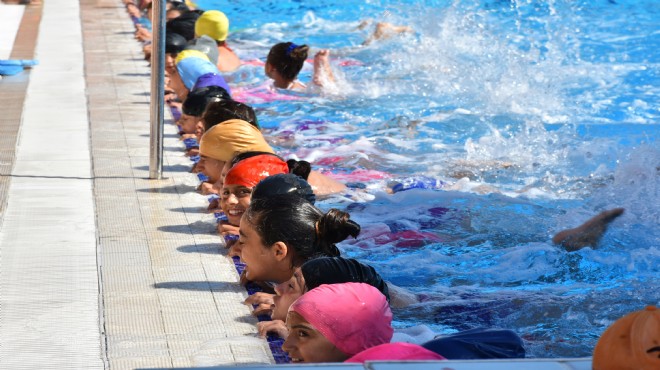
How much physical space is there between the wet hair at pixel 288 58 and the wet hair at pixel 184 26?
1821 mm

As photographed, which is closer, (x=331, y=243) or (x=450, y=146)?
(x=331, y=243)

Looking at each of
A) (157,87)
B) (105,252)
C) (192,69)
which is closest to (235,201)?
(105,252)

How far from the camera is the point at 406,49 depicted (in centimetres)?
1356

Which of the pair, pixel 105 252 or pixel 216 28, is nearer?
pixel 105 252

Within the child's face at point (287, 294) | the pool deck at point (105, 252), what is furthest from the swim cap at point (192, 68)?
Result: the child's face at point (287, 294)

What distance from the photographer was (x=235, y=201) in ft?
16.8

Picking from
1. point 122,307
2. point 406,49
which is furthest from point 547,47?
point 122,307

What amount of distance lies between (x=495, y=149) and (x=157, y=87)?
353 centimetres

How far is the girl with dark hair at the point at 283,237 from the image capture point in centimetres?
429

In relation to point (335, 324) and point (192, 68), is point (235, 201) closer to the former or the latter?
point (335, 324)

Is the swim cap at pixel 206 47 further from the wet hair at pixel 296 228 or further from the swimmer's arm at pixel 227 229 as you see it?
the wet hair at pixel 296 228

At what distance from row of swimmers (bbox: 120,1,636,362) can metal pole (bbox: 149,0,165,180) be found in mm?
280

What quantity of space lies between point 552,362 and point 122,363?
5.25 feet

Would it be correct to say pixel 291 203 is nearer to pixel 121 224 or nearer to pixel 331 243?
pixel 331 243
